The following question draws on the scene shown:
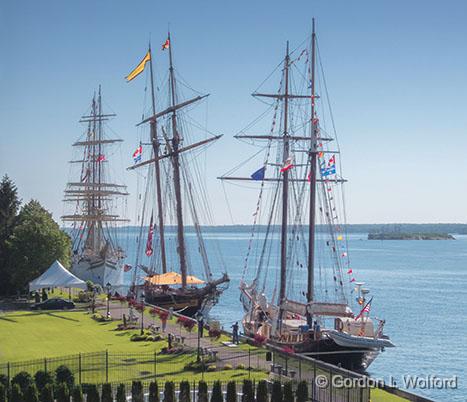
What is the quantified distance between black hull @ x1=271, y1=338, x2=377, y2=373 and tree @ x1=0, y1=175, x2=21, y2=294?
1176 inches

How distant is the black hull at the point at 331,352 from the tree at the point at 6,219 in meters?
29.9

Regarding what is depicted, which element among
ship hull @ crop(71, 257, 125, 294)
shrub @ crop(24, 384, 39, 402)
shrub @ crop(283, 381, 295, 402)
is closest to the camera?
shrub @ crop(24, 384, 39, 402)

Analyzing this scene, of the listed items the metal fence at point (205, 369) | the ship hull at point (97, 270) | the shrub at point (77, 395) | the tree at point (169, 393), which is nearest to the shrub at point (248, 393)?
the tree at point (169, 393)

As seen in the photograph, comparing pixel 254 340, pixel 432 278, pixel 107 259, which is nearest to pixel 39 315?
pixel 254 340

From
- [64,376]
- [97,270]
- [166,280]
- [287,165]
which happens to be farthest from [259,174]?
[97,270]

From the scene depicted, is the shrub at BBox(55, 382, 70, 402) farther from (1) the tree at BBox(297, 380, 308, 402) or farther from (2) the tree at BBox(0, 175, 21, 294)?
(2) the tree at BBox(0, 175, 21, 294)

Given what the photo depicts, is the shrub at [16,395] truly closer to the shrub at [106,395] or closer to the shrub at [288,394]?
the shrub at [106,395]

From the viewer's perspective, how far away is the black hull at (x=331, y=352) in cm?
3734

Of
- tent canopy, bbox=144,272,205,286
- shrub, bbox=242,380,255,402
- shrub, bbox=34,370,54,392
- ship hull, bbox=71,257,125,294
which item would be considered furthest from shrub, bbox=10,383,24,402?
ship hull, bbox=71,257,125,294

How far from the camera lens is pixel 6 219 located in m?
60.9

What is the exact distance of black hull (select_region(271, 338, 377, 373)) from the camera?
1470 inches

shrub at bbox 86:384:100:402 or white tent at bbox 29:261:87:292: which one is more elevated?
white tent at bbox 29:261:87:292

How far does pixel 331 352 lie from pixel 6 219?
35.3 m

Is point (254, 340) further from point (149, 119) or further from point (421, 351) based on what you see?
point (149, 119)
